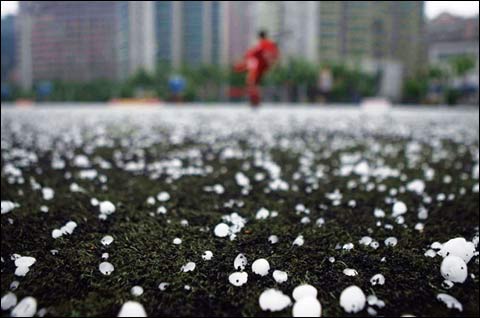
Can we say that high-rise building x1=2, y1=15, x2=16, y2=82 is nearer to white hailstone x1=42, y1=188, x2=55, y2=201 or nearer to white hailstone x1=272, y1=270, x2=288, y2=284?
white hailstone x1=42, y1=188, x2=55, y2=201

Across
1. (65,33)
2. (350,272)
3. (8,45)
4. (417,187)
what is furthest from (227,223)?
(65,33)

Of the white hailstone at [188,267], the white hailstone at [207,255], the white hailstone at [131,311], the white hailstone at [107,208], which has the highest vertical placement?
the white hailstone at [107,208]

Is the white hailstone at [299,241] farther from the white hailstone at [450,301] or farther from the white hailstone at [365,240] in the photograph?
the white hailstone at [450,301]

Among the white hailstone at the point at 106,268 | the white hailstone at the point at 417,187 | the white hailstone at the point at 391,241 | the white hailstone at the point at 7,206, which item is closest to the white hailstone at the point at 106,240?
the white hailstone at the point at 106,268

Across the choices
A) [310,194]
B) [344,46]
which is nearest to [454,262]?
[310,194]

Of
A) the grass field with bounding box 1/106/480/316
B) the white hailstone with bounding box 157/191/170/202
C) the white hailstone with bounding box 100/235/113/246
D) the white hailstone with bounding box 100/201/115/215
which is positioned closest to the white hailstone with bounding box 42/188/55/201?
the grass field with bounding box 1/106/480/316

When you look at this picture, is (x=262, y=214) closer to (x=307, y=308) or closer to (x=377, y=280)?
(x=377, y=280)
